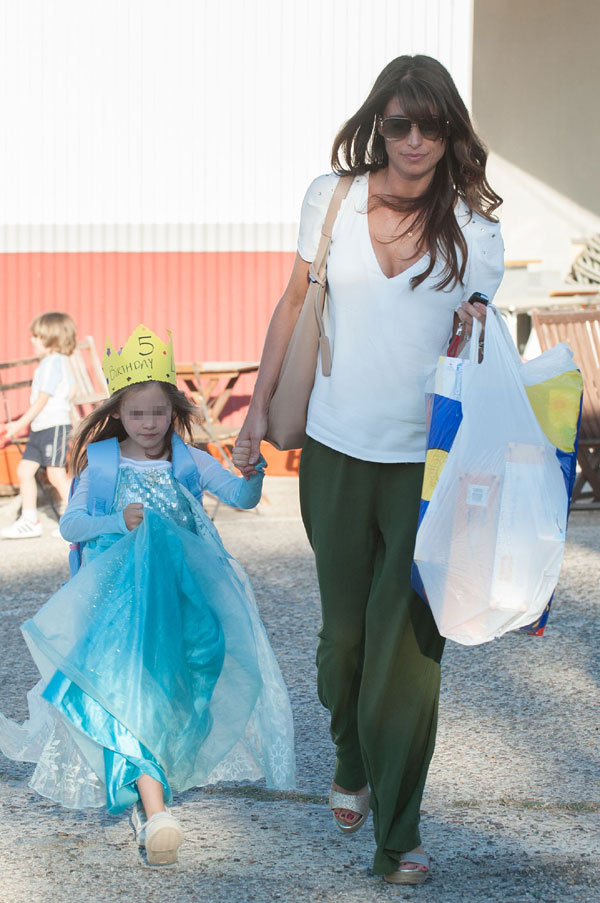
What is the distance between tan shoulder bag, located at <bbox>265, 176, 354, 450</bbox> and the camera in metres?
2.84

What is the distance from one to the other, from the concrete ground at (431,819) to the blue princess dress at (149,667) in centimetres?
16

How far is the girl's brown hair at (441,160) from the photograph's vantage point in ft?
8.99

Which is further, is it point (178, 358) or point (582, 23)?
point (582, 23)

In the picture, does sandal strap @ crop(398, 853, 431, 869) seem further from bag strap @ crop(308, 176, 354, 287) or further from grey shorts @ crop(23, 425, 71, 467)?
grey shorts @ crop(23, 425, 71, 467)

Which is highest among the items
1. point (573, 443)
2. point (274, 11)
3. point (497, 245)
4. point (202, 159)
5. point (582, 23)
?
point (582, 23)

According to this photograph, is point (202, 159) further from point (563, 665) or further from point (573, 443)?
point (573, 443)

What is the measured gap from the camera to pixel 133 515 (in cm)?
305

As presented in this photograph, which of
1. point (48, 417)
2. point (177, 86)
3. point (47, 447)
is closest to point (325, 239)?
point (47, 447)

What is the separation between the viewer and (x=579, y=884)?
276 centimetres

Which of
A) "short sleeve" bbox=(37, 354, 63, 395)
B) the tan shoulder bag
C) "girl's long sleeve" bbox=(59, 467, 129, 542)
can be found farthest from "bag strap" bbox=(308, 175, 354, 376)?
"short sleeve" bbox=(37, 354, 63, 395)

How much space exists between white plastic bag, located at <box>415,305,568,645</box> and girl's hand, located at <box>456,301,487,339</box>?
0.15 m

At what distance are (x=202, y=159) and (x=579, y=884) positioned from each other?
8.36 meters

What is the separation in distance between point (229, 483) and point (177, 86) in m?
7.59

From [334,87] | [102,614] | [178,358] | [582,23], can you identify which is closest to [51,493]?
[178,358]
